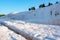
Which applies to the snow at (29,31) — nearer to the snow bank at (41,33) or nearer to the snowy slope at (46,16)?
the snow bank at (41,33)

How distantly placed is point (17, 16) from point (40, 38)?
63.5 ft

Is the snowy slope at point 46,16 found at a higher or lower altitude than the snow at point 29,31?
lower

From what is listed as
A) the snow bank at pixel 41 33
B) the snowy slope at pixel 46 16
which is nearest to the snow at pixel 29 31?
the snow bank at pixel 41 33

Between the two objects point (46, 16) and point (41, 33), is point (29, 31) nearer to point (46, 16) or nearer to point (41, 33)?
point (41, 33)

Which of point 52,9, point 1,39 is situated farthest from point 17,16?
point 1,39

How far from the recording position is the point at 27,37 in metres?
3.86

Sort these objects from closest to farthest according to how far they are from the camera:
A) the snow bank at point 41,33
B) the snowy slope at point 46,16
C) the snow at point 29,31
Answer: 1. the snow bank at point 41,33
2. the snow at point 29,31
3. the snowy slope at point 46,16

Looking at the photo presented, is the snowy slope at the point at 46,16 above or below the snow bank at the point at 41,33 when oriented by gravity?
below

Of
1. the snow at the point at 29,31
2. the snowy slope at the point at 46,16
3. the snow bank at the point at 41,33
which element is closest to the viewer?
the snow bank at the point at 41,33

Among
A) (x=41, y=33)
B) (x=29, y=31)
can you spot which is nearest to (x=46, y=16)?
(x=29, y=31)

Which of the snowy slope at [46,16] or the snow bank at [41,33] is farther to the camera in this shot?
the snowy slope at [46,16]

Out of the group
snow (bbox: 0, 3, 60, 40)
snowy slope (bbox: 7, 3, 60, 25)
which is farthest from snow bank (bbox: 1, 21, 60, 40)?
snowy slope (bbox: 7, 3, 60, 25)

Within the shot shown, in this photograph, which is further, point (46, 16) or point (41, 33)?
point (46, 16)

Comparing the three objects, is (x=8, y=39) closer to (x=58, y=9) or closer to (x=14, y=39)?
(x=14, y=39)
